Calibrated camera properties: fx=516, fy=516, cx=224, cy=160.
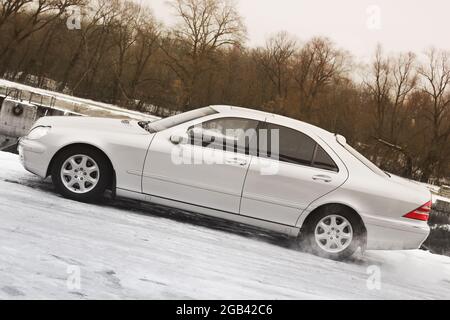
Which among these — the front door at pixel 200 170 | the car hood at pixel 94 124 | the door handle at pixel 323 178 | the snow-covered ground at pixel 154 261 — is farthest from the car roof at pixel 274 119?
the snow-covered ground at pixel 154 261

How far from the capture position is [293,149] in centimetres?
611

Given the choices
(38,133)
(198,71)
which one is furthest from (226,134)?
(198,71)

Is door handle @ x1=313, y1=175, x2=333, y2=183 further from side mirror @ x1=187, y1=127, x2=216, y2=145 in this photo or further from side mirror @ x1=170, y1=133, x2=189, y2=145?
side mirror @ x1=170, y1=133, x2=189, y2=145

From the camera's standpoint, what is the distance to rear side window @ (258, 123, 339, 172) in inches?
238

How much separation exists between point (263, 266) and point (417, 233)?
6.65 feet

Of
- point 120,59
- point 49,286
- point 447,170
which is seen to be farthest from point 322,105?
point 49,286

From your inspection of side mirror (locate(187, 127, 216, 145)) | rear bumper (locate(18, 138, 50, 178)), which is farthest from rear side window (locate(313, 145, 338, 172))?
rear bumper (locate(18, 138, 50, 178))

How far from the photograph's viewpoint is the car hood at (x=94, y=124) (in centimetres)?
622

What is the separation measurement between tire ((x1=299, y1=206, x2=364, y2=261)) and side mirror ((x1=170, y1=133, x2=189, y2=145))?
Result: 1.74 metres

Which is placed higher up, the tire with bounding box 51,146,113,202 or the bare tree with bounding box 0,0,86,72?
the bare tree with bounding box 0,0,86,72

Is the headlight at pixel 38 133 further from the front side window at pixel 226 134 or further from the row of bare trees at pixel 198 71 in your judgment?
the row of bare trees at pixel 198 71

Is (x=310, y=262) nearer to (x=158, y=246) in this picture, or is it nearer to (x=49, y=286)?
(x=158, y=246)

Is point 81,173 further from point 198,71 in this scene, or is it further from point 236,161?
point 198,71
